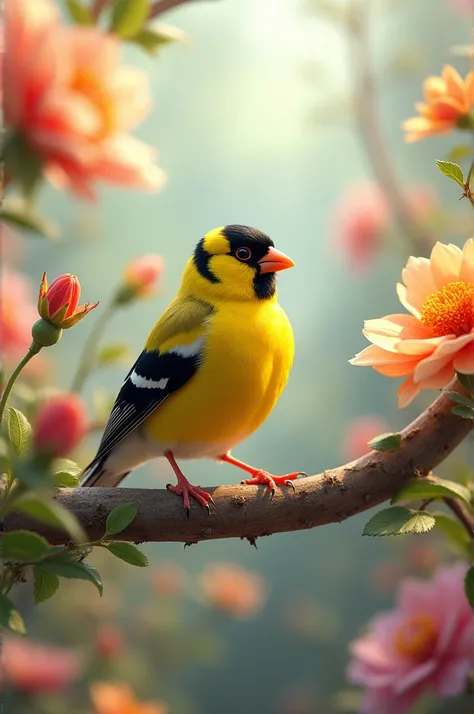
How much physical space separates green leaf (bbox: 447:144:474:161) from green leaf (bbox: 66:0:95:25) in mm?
331

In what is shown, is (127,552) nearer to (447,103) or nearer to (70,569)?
(70,569)

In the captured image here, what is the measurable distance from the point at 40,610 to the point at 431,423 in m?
1.52

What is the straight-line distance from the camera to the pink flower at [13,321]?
90cm

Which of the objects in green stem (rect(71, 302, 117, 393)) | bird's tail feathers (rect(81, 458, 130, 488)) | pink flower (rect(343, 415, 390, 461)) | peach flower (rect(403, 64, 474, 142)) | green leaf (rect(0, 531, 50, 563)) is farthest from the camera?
pink flower (rect(343, 415, 390, 461))

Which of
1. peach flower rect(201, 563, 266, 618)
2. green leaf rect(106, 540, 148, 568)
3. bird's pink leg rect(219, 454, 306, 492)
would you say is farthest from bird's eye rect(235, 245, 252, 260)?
peach flower rect(201, 563, 266, 618)

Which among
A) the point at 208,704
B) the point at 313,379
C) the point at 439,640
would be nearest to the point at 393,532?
the point at 439,640

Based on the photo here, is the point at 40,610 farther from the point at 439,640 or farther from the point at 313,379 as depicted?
the point at 313,379

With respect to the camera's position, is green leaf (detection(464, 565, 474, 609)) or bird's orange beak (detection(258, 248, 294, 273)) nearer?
green leaf (detection(464, 565, 474, 609))

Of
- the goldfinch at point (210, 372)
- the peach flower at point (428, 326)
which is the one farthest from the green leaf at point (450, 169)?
the goldfinch at point (210, 372)

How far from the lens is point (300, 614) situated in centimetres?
231

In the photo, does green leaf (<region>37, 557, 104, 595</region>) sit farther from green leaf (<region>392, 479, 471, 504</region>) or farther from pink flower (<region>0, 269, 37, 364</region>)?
pink flower (<region>0, 269, 37, 364</region>)

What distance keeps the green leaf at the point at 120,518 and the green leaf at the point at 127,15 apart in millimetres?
322

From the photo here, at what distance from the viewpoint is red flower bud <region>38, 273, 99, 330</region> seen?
462 millimetres

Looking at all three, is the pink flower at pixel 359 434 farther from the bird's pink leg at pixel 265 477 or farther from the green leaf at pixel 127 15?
the green leaf at pixel 127 15
